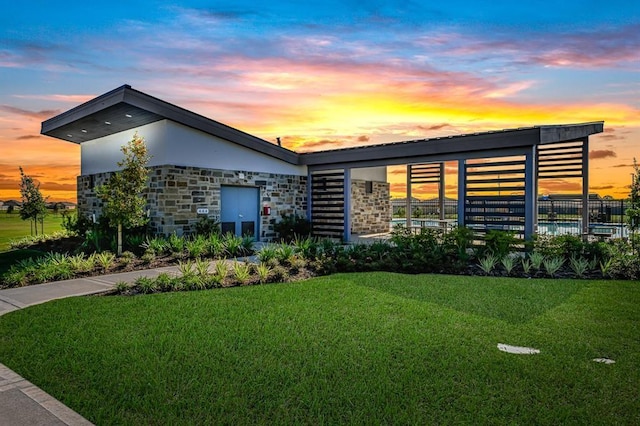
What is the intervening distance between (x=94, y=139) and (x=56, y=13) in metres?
8.61

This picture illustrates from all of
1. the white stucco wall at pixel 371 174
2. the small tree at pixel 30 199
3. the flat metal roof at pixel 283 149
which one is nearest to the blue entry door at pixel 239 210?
the flat metal roof at pixel 283 149

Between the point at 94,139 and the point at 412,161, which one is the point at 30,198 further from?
the point at 412,161

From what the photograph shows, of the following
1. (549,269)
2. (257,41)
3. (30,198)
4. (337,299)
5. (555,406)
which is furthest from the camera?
(30,198)

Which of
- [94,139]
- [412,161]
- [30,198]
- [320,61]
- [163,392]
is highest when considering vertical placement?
[320,61]

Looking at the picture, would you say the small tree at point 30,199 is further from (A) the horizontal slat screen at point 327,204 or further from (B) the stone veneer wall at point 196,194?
(A) the horizontal slat screen at point 327,204

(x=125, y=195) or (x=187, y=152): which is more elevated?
(x=187, y=152)

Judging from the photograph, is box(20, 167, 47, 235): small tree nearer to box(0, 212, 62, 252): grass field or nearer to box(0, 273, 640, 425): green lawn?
box(0, 212, 62, 252): grass field

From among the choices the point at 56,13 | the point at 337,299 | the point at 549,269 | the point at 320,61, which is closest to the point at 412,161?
the point at 320,61

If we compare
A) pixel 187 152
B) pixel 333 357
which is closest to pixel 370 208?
pixel 187 152

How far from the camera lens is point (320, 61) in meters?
11.2

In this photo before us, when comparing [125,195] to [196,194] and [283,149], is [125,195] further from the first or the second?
[283,149]

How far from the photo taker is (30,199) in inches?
605

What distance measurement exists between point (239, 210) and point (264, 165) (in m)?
1.89

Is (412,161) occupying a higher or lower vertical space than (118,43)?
lower
